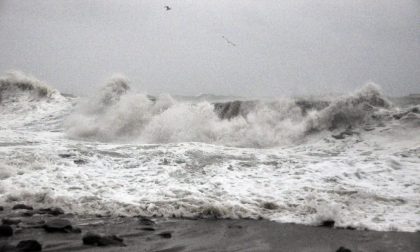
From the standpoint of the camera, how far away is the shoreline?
4.41 metres

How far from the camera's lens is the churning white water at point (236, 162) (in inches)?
244

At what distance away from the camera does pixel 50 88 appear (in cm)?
2212

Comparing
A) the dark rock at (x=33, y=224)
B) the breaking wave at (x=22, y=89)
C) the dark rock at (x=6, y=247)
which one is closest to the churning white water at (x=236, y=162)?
the dark rock at (x=33, y=224)

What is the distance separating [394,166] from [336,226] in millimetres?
3651

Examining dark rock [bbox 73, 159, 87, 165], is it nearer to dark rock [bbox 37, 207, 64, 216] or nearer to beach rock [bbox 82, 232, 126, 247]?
dark rock [bbox 37, 207, 64, 216]

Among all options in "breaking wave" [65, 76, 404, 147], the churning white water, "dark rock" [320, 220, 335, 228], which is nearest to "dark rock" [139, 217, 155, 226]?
the churning white water

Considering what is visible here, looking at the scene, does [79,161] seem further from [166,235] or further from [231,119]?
[231,119]

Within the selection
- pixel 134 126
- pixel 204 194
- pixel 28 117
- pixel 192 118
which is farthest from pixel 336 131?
pixel 28 117

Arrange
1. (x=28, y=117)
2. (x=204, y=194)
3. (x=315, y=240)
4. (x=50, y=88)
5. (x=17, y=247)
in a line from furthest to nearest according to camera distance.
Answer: (x=50, y=88), (x=28, y=117), (x=204, y=194), (x=315, y=240), (x=17, y=247)

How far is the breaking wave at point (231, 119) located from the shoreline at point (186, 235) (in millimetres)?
6878

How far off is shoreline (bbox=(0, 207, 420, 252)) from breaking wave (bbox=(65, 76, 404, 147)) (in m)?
6.88

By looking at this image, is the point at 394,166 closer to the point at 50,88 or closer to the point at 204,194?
the point at 204,194

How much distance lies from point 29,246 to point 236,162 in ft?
19.2

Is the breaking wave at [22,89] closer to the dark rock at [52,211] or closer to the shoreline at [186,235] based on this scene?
the dark rock at [52,211]
